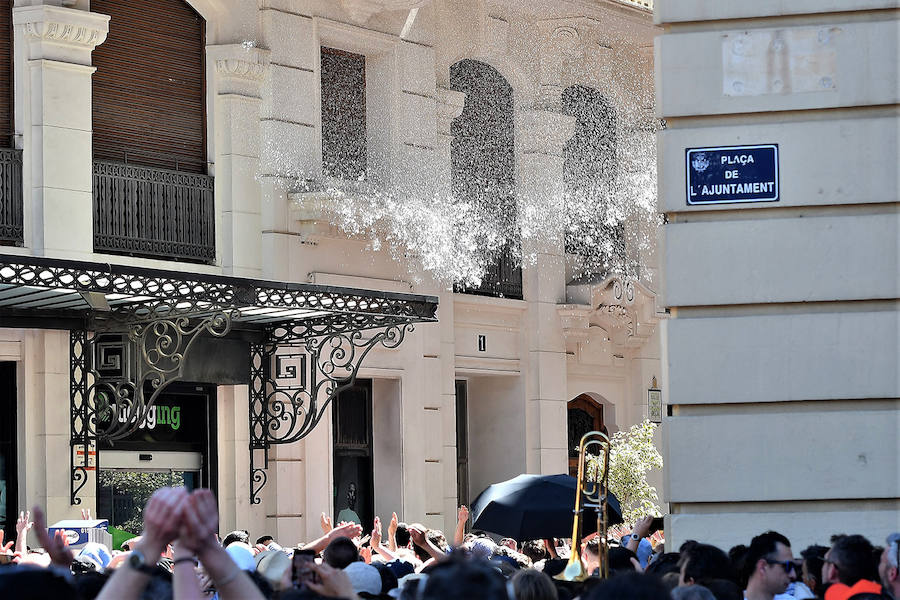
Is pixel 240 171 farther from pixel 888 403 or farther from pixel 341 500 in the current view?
pixel 888 403

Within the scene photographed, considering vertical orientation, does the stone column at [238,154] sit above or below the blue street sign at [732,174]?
above

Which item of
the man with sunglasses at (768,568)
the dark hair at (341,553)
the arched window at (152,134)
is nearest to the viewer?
the man with sunglasses at (768,568)

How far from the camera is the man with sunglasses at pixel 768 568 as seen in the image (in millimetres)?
7496

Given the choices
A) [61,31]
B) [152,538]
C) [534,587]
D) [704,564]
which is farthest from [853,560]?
[61,31]

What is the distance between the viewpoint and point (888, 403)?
9523 millimetres

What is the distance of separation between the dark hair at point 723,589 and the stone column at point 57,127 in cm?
1244

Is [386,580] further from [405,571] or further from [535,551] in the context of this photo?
[535,551]

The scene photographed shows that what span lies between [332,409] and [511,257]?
4.15 meters

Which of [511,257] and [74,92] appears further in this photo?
[511,257]

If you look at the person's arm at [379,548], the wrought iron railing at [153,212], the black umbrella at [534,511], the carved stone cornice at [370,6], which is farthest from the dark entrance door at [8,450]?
the carved stone cornice at [370,6]

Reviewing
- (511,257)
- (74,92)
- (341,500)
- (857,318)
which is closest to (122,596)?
(857,318)

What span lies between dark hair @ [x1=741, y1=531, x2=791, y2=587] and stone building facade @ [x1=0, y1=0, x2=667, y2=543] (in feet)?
37.7

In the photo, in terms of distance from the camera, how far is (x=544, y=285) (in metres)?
24.6

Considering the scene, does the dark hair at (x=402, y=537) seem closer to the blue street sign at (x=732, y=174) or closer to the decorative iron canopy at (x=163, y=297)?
the decorative iron canopy at (x=163, y=297)
